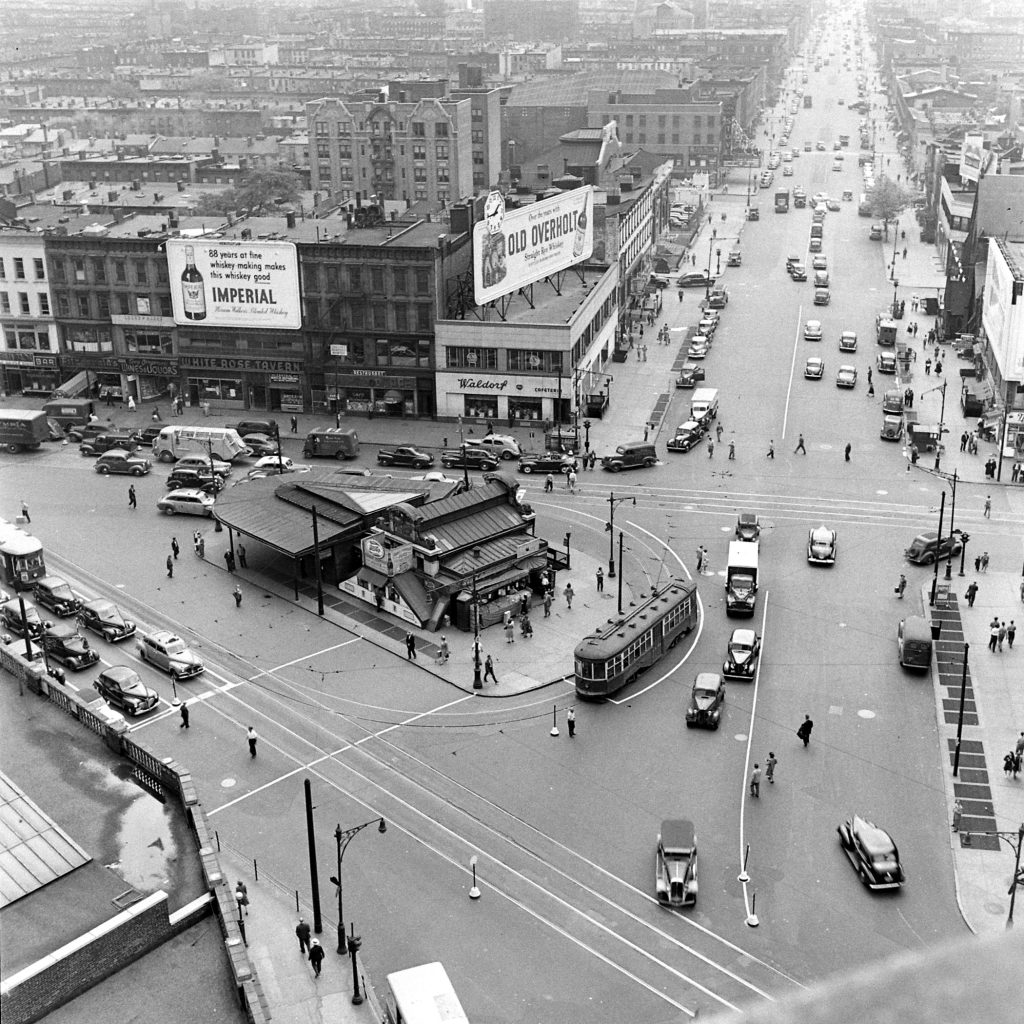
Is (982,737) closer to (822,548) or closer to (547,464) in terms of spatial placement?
(822,548)

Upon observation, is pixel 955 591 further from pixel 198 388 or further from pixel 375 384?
pixel 198 388

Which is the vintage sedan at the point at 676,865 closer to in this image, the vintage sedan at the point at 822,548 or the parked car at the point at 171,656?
the parked car at the point at 171,656

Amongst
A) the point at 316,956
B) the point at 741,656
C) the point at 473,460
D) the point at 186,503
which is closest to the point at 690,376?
the point at 473,460

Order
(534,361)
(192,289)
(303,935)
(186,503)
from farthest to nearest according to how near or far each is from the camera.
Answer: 1. (192,289)
2. (534,361)
3. (186,503)
4. (303,935)

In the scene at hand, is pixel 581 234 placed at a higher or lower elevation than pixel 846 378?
higher

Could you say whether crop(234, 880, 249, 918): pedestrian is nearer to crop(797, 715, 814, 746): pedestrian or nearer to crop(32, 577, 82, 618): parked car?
crop(797, 715, 814, 746): pedestrian

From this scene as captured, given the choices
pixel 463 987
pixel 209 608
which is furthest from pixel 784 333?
pixel 463 987

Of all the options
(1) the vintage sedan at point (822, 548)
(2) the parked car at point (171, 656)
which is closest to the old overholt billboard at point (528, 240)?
(1) the vintage sedan at point (822, 548)
